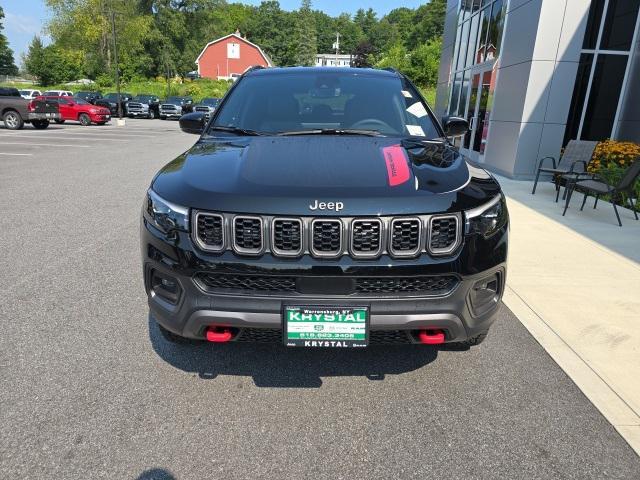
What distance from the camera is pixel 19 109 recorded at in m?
20.1

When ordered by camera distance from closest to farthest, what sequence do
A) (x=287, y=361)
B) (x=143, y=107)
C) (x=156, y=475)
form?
(x=156, y=475), (x=287, y=361), (x=143, y=107)

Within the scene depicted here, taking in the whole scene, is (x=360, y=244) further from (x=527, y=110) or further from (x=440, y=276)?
(x=527, y=110)

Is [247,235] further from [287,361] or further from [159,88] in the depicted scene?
[159,88]

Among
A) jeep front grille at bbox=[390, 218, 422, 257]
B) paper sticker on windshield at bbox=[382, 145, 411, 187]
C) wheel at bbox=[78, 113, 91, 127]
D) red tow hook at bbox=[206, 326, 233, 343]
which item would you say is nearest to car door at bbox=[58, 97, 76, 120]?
wheel at bbox=[78, 113, 91, 127]

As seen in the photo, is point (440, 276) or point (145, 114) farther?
point (145, 114)

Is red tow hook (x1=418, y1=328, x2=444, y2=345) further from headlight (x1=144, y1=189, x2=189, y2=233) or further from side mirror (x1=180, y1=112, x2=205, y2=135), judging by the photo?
side mirror (x1=180, y1=112, x2=205, y2=135)

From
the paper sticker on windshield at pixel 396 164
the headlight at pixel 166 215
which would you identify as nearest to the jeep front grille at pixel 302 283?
the headlight at pixel 166 215

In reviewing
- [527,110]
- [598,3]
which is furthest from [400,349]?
[598,3]

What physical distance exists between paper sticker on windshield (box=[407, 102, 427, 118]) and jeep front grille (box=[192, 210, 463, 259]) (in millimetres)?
1550

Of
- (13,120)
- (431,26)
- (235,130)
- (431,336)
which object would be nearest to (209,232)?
(431,336)

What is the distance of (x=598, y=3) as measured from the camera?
1010 centimetres

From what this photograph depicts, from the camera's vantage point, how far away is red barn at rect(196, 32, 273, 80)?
73.3 meters

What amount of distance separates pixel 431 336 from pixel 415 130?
1.59m

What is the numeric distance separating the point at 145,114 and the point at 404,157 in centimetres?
3648
